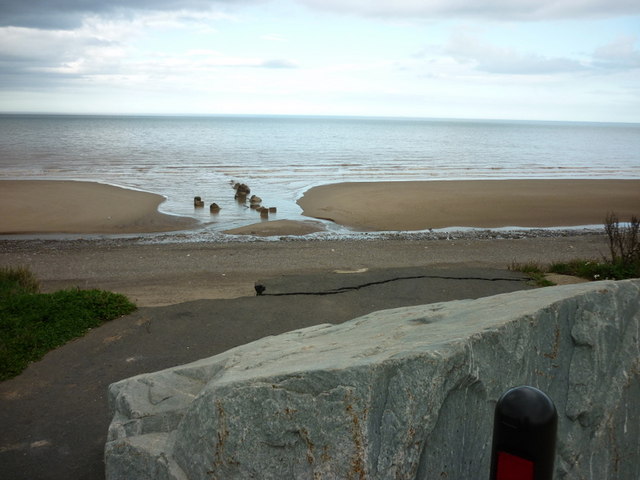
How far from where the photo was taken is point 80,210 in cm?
2030

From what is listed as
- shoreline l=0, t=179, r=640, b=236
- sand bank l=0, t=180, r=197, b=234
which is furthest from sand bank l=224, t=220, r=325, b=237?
sand bank l=0, t=180, r=197, b=234

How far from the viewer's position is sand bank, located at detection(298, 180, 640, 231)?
63.2 feet

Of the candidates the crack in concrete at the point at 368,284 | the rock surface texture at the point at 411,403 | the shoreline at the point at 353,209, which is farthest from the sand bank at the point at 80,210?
the rock surface texture at the point at 411,403

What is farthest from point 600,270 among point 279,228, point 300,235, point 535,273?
point 279,228

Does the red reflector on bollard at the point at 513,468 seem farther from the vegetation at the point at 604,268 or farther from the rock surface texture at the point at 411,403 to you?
the vegetation at the point at 604,268

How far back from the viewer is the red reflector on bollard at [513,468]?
5.50 feet

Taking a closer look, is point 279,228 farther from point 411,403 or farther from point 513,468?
point 513,468

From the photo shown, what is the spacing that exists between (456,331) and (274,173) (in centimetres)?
3097

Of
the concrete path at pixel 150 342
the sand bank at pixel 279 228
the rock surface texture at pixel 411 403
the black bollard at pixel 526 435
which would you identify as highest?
the black bollard at pixel 526 435

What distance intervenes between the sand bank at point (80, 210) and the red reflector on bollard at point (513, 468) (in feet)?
54.7

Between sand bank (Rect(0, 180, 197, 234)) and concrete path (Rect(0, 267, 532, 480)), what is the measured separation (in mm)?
10561

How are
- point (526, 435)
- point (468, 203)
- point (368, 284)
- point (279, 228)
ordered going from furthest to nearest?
point (468, 203)
point (279, 228)
point (368, 284)
point (526, 435)

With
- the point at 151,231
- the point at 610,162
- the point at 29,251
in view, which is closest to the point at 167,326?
the point at 29,251

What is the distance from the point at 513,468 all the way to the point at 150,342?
5302 mm
